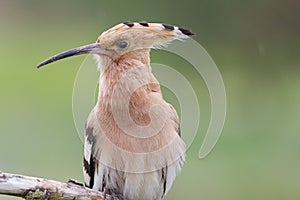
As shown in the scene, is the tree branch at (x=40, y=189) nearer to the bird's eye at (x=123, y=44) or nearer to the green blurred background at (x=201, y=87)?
the bird's eye at (x=123, y=44)

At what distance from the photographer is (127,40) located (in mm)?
2369

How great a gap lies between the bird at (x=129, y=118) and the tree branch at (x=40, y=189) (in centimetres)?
15

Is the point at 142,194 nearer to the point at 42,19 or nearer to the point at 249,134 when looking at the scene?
the point at 249,134

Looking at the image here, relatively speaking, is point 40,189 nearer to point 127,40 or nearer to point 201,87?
point 127,40

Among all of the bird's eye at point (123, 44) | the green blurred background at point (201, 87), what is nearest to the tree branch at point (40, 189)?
the bird's eye at point (123, 44)

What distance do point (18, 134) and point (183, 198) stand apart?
1.24 meters

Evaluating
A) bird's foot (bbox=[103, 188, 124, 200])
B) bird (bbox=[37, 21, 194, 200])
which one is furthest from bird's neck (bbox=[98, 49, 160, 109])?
bird's foot (bbox=[103, 188, 124, 200])

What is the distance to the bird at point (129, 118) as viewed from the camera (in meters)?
2.37

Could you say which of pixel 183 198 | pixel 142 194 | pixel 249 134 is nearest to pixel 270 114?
pixel 249 134

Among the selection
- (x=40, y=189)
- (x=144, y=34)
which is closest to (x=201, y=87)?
(x=144, y=34)

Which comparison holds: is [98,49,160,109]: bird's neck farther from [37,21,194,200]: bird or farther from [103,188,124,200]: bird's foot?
[103,188,124,200]: bird's foot

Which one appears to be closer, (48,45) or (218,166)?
(218,166)

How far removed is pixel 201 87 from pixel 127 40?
11.1ft

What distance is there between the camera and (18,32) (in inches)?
269
